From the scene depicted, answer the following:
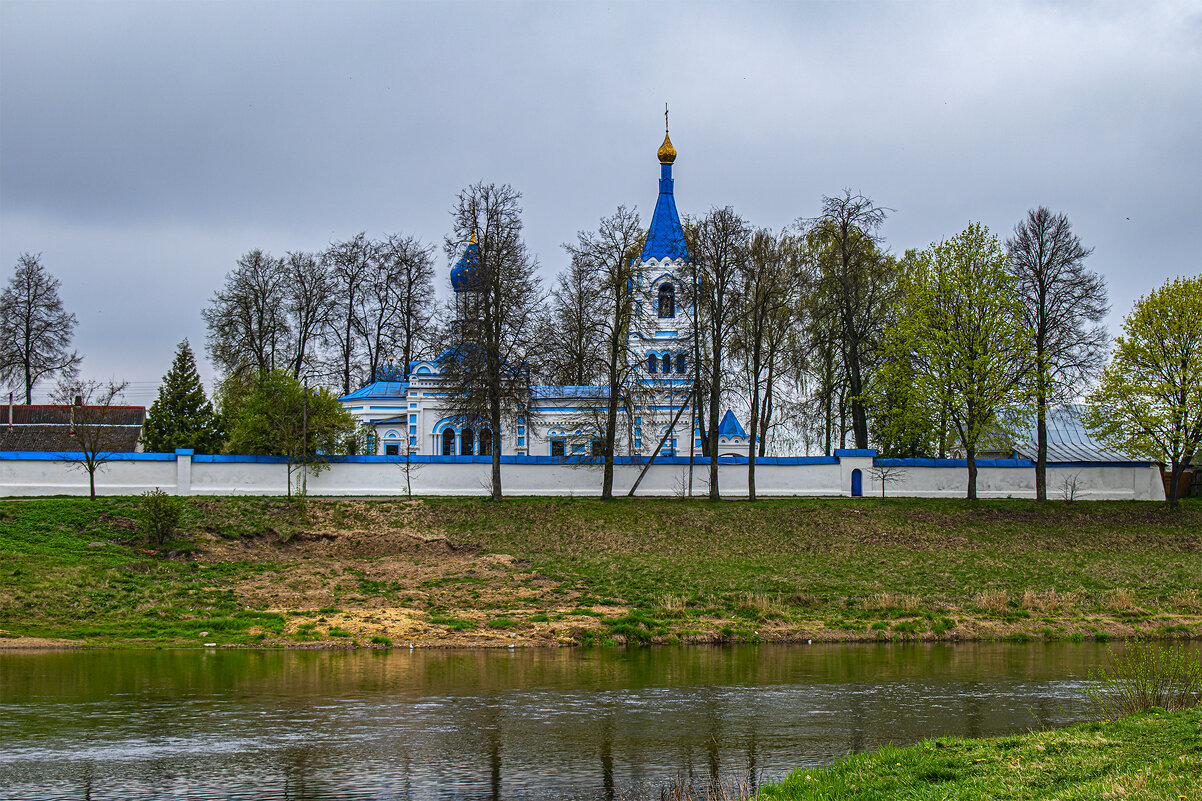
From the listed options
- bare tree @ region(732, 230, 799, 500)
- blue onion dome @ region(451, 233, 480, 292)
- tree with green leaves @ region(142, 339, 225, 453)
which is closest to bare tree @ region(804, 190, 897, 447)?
bare tree @ region(732, 230, 799, 500)

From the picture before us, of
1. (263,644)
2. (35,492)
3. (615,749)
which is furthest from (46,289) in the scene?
(615,749)

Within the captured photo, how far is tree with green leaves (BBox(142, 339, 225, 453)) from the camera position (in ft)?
145

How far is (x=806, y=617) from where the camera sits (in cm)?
2223

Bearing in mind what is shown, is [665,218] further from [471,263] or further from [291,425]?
[291,425]

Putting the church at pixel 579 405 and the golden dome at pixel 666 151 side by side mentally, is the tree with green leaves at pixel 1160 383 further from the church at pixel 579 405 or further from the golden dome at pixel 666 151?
the golden dome at pixel 666 151

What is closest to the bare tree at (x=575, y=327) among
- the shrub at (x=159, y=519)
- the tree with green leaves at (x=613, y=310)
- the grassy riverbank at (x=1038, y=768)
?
the tree with green leaves at (x=613, y=310)

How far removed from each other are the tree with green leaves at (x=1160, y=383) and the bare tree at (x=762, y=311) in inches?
448

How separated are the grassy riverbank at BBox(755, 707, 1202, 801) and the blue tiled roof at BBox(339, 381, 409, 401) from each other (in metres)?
40.2

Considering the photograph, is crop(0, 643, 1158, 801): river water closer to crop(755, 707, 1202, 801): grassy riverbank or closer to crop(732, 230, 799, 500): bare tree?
crop(755, 707, 1202, 801): grassy riverbank

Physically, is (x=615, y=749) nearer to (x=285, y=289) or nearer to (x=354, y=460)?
(x=354, y=460)

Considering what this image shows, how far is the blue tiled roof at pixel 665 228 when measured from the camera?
4672cm

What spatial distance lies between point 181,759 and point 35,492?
2644cm

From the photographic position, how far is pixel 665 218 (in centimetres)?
4856

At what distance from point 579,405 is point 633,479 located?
797cm
